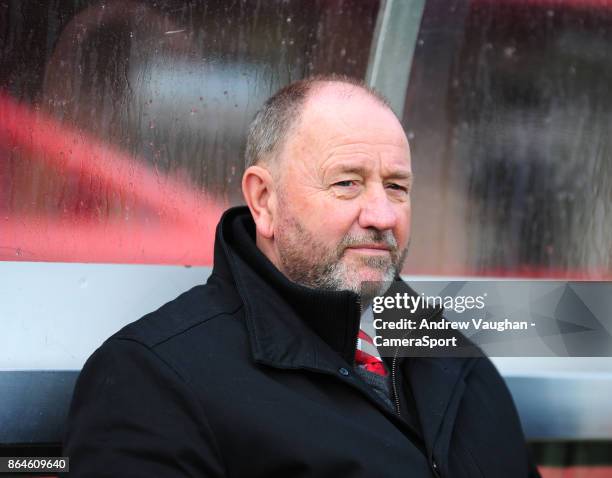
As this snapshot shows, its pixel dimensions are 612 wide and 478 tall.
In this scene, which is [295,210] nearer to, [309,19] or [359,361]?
[359,361]

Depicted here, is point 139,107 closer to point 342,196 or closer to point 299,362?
point 342,196

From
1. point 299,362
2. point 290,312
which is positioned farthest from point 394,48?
point 299,362

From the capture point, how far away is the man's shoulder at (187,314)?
134cm

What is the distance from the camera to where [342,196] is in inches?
60.7

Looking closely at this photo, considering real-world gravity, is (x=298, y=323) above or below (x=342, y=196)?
below

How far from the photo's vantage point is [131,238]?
1.71m

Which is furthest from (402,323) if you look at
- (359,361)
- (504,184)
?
(504,184)

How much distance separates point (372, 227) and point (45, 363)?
2.28 ft

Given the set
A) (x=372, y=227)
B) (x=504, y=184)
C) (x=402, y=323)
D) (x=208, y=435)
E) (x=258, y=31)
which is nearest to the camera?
(x=208, y=435)

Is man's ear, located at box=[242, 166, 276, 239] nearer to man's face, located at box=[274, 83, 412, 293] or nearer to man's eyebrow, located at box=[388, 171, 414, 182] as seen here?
man's face, located at box=[274, 83, 412, 293]

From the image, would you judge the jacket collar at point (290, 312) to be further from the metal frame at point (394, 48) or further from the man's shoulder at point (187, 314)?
the metal frame at point (394, 48)

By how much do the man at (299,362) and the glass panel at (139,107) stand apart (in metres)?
0.16

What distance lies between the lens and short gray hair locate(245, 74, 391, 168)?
1606 mm

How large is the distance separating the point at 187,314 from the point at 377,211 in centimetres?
40
